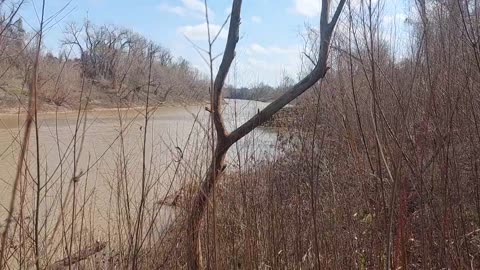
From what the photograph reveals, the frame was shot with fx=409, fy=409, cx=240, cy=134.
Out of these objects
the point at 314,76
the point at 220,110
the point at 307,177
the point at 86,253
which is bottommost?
the point at 86,253

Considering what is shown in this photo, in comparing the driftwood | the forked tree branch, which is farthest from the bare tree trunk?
the driftwood

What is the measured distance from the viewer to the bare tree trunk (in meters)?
2.30

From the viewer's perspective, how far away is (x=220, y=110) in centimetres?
248

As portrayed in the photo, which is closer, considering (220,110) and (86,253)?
(220,110)

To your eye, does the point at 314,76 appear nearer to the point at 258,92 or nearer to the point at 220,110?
the point at 220,110

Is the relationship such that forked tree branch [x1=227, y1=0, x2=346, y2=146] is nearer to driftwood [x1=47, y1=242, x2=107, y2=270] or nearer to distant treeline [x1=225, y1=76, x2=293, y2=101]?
distant treeline [x1=225, y1=76, x2=293, y2=101]

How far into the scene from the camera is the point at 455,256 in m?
1.77

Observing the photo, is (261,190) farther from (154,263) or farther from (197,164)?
(154,263)

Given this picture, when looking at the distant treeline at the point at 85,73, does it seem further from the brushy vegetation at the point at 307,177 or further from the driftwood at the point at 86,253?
the driftwood at the point at 86,253

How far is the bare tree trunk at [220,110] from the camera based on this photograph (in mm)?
2299

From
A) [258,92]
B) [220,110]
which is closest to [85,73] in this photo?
[220,110]

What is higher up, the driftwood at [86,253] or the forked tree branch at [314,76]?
the forked tree branch at [314,76]

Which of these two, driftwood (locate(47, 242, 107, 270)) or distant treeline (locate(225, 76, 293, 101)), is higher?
distant treeline (locate(225, 76, 293, 101))

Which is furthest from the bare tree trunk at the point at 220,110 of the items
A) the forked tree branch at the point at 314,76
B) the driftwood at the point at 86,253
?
the driftwood at the point at 86,253
